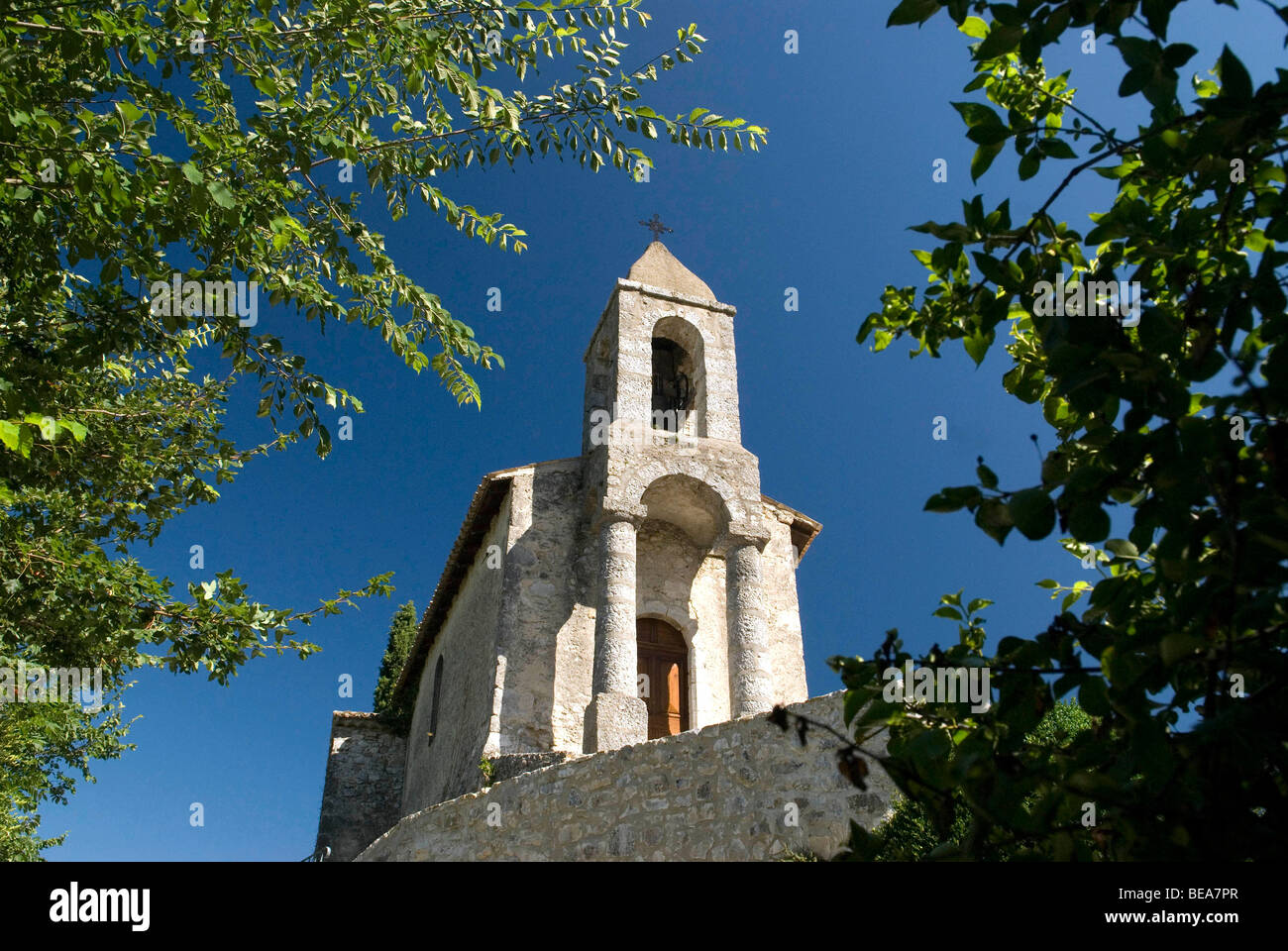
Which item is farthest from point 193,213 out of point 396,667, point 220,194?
point 396,667

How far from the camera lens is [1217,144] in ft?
6.42

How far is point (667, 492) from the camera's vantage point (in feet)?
45.4

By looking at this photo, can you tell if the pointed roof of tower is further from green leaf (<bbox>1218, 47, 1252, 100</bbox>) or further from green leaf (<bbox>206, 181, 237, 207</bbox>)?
A: green leaf (<bbox>1218, 47, 1252, 100</bbox>)

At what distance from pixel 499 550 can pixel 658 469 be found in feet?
9.62

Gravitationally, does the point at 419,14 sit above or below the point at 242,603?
above

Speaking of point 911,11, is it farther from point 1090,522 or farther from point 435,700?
point 435,700

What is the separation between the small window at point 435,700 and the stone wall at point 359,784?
12.5 ft

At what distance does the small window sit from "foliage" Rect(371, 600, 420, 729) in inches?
164

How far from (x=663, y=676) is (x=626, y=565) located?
2.15m

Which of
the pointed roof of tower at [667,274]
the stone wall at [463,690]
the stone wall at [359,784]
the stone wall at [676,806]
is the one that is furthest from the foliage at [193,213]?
the stone wall at [359,784]

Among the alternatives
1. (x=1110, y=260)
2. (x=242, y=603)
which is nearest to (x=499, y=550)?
(x=242, y=603)

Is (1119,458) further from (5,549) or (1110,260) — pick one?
(5,549)
